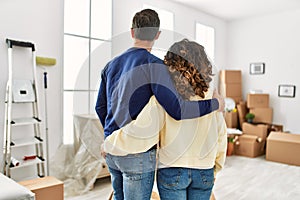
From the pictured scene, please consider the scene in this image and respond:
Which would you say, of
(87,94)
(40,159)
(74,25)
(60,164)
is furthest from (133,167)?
(74,25)

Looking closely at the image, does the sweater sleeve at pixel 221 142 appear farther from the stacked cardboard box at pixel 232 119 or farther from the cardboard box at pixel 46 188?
the stacked cardboard box at pixel 232 119

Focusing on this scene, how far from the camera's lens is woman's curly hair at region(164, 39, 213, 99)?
97 cm

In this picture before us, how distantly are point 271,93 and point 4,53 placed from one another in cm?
437

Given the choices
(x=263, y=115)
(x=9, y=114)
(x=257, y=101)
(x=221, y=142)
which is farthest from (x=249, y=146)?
(x=221, y=142)

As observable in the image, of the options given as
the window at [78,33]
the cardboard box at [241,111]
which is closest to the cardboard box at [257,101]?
the cardboard box at [241,111]

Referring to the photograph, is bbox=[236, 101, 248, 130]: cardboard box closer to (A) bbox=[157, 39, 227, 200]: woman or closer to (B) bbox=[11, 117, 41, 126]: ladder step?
(B) bbox=[11, 117, 41, 126]: ladder step

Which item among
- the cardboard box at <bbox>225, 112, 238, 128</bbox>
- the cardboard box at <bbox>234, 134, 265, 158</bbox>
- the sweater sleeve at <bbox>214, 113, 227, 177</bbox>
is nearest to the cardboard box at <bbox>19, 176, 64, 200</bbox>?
the sweater sleeve at <bbox>214, 113, 227, 177</bbox>

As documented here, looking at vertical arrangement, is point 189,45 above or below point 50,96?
above

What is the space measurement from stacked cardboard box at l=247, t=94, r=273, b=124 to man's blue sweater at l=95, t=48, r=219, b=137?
13.7 feet

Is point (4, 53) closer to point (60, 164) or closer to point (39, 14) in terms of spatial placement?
point (39, 14)

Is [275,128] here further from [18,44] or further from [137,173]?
[137,173]

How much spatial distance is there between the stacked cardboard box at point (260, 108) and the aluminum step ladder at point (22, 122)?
3585 mm

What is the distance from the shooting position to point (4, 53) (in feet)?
8.47

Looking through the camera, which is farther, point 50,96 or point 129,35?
point 50,96
